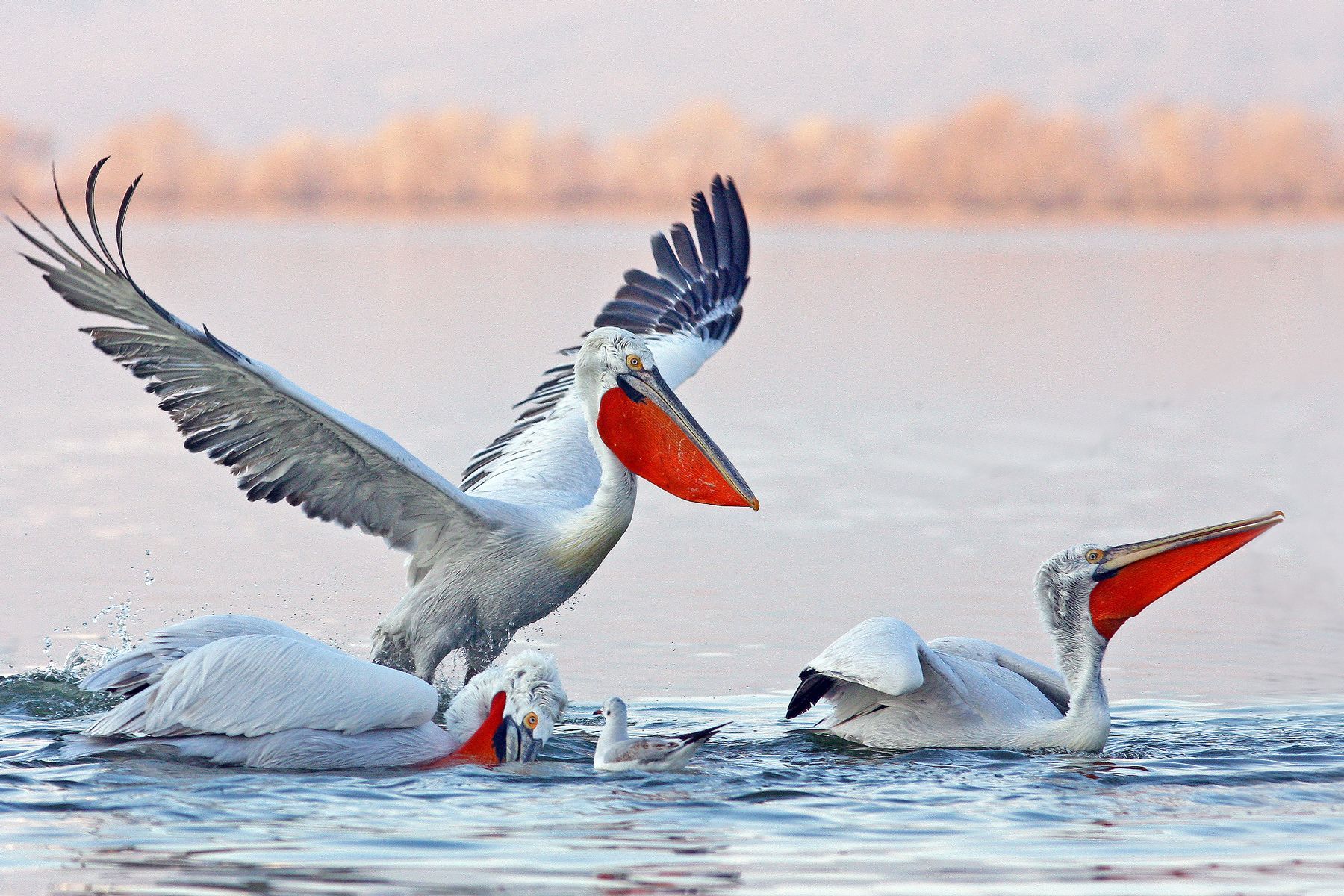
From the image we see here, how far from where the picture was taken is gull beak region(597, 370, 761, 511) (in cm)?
616

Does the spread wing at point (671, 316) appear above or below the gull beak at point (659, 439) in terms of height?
above

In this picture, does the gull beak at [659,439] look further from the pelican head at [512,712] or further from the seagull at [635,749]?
the seagull at [635,749]

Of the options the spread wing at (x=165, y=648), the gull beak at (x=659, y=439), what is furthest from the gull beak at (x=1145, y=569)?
the spread wing at (x=165, y=648)

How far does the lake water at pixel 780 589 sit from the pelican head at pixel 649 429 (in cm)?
72

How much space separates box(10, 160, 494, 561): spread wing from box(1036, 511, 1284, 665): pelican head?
1701 mm

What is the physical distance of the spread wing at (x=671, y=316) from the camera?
7418mm

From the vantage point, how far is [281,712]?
5.41 meters

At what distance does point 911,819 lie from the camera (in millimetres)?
4949

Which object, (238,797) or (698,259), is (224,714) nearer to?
(238,797)

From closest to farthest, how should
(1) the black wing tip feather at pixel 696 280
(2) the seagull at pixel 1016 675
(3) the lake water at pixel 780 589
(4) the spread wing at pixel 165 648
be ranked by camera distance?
(3) the lake water at pixel 780 589 < (4) the spread wing at pixel 165 648 < (2) the seagull at pixel 1016 675 < (1) the black wing tip feather at pixel 696 280

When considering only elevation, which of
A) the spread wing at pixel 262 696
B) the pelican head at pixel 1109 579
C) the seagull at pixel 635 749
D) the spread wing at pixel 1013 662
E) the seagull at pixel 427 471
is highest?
the seagull at pixel 427 471

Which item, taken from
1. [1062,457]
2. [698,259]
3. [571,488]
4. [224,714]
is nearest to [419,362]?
[1062,457]

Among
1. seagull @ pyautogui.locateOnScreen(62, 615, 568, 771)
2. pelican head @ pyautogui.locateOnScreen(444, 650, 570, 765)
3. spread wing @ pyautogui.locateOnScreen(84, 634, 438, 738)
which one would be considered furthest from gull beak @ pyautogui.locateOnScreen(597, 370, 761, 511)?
spread wing @ pyautogui.locateOnScreen(84, 634, 438, 738)

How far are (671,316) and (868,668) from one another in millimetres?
2664
